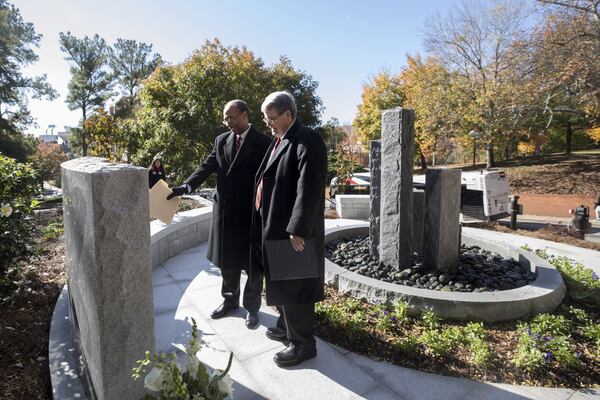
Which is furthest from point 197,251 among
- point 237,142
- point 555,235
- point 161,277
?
point 555,235

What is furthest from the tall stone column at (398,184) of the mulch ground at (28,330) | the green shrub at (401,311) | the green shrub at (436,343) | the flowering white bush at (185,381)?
the mulch ground at (28,330)

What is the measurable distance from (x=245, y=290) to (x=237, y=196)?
2.93ft

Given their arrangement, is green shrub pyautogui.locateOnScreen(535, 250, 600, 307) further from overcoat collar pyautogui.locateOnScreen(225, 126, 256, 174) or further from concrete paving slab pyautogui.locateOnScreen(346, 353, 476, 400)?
overcoat collar pyautogui.locateOnScreen(225, 126, 256, 174)

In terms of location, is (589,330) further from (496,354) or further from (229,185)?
(229,185)

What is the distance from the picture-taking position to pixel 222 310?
3387 millimetres

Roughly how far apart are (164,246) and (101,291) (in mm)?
3624

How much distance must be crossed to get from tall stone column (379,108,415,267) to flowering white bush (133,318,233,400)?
2908 mm

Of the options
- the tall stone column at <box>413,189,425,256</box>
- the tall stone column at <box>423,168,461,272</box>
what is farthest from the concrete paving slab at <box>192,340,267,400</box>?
the tall stone column at <box>413,189,425,256</box>

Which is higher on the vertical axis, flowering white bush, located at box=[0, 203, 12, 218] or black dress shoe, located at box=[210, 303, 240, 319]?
flowering white bush, located at box=[0, 203, 12, 218]

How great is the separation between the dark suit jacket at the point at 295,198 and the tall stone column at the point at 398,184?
1799 mm

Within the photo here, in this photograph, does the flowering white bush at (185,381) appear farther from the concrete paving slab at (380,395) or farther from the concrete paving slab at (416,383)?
the concrete paving slab at (416,383)

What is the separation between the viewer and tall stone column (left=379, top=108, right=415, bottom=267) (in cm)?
409

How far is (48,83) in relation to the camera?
997 inches

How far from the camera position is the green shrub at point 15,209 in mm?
2998
